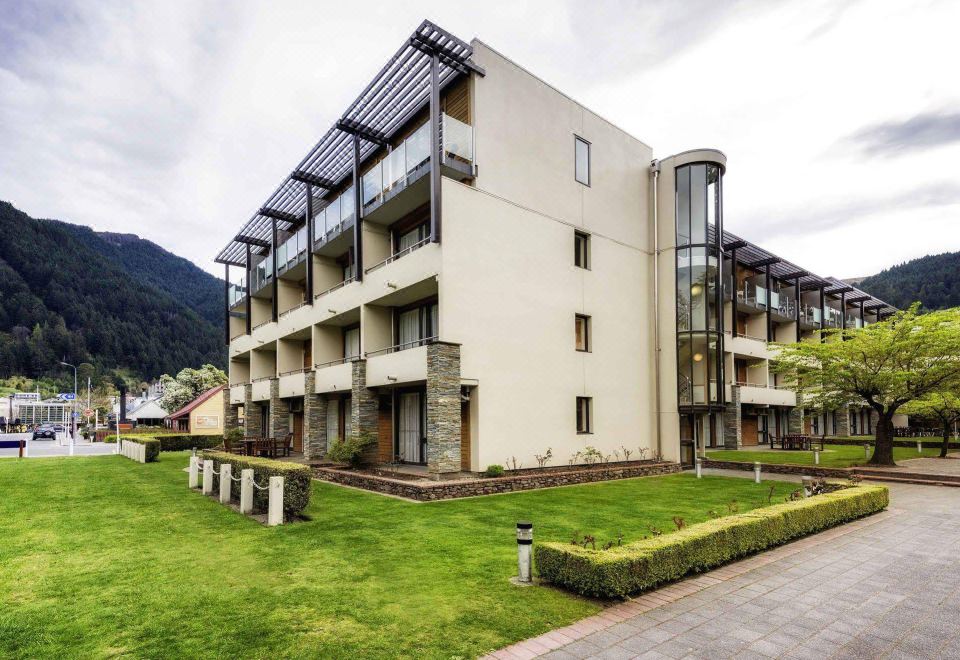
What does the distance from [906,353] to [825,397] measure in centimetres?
382

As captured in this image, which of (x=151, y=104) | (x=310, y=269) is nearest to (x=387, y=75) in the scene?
(x=310, y=269)

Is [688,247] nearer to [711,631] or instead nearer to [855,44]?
[855,44]

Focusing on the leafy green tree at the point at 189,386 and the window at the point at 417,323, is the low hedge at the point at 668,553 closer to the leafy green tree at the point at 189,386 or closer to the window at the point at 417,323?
the window at the point at 417,323

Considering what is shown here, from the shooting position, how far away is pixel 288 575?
751 centimetres

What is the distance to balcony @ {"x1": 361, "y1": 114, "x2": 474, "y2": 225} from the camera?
57.6ft

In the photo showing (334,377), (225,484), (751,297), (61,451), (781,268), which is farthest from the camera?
(781,268)

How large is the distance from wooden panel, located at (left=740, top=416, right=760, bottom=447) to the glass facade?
53.7ft

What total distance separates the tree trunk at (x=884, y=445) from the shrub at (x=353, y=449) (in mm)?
20912

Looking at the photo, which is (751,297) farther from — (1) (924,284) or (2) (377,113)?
(1) (924,284)

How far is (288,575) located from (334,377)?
16492 millimetres

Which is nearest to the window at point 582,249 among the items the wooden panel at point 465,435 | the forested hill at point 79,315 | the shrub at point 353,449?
the wooden panel at point 465,435

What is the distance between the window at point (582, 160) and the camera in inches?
844

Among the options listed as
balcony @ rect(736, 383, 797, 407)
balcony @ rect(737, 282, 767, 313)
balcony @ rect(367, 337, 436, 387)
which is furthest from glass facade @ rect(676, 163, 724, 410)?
balcony @ rect(737, 282, 767, 313)

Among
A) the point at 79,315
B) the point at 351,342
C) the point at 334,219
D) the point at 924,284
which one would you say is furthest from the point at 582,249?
the point at 79,315
